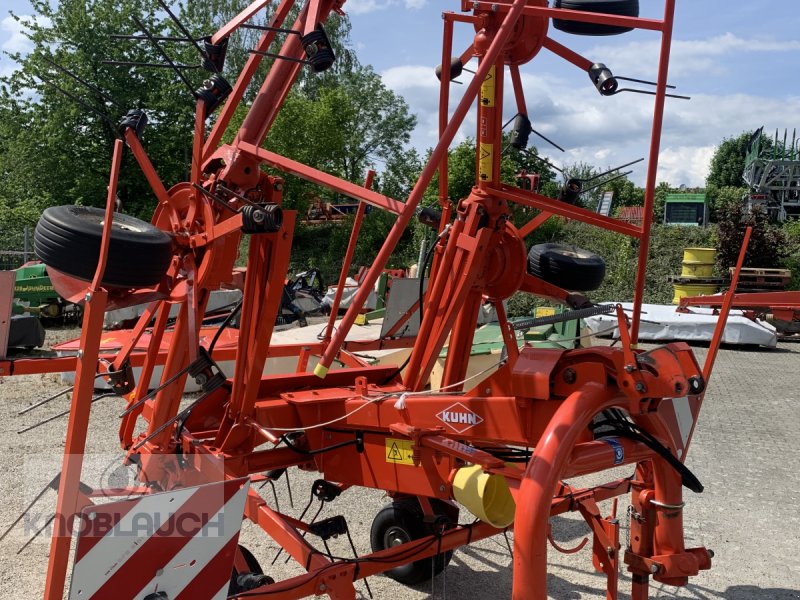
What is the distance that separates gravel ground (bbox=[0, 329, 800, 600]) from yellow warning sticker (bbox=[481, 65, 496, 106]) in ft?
9.51

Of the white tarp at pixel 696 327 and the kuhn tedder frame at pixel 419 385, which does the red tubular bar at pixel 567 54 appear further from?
the white tarp at pixel 696 327

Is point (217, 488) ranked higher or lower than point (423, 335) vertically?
lower

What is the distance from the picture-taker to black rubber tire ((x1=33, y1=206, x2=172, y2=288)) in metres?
3.28

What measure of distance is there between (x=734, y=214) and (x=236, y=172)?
20.2 metres

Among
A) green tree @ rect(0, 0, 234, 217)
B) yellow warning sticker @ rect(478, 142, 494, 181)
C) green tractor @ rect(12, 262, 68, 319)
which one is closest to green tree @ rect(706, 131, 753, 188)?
green tree @ rect(0, 0, 234, 217)

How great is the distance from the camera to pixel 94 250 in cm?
328

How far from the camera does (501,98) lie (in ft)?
14.1

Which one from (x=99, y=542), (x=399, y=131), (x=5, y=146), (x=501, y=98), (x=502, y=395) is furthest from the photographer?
(x=399, y=131)

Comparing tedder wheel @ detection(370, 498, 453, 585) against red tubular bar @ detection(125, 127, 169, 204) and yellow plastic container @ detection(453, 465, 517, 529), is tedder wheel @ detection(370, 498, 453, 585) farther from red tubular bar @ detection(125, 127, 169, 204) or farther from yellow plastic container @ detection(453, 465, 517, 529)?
red tubular bar @ detection(125, 127, 169, 204)

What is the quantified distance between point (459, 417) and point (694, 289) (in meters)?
16.9

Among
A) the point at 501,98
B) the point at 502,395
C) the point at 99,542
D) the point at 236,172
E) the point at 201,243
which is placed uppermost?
the point at 501,98

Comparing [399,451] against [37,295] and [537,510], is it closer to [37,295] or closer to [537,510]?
[537,510]

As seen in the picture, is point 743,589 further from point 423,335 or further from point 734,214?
point 734,214

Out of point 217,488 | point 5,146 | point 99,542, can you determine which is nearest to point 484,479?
point 217,488
